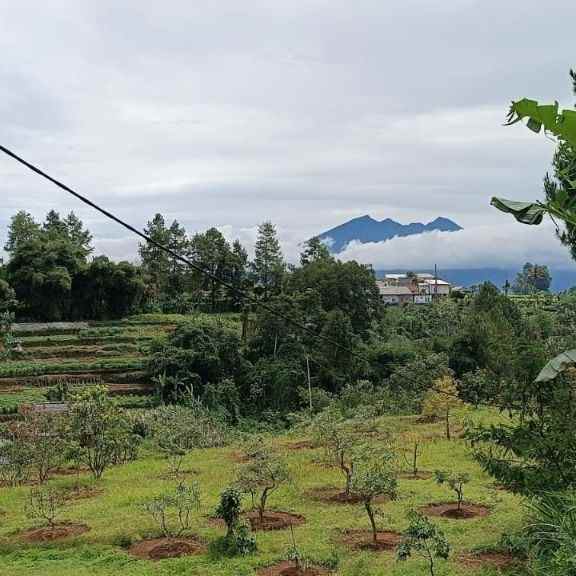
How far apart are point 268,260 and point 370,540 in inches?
1552

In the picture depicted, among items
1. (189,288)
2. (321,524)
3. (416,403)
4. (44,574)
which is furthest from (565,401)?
(189,288)

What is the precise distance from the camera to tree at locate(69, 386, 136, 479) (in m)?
14.1

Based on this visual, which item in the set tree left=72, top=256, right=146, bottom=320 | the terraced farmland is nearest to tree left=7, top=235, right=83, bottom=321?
tree left=72, top=256, right=146, bottom=320

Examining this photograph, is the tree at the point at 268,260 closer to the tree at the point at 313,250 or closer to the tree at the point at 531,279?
the tree at the point at 313,250

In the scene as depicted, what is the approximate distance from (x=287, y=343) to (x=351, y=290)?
6.46m

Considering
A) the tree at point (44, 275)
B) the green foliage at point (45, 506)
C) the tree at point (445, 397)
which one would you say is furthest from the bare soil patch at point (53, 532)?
the tree at point (44, 275)

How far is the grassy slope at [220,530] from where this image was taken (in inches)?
314

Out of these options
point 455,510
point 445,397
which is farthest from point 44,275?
point 455,510

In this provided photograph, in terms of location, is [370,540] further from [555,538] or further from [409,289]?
[409,289]

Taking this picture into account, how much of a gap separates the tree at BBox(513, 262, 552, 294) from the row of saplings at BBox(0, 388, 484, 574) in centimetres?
5676

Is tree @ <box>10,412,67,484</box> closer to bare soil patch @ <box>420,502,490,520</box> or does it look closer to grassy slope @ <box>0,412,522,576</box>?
grassy slope @ <box>0,412,522,576</box>

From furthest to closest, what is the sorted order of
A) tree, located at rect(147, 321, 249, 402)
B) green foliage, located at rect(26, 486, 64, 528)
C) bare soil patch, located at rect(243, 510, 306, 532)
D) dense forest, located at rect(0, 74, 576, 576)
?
tree, located at rect(147, 321, 249, 402)
green foliage, located at rect(26, 486, 64, 528)
bare soil patch, located at rect(243, 510, 306, 532)
dense forest, located at rect(0, 74, 576, 576)

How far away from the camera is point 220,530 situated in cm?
948

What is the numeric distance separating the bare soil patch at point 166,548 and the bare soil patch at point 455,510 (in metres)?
3.61
